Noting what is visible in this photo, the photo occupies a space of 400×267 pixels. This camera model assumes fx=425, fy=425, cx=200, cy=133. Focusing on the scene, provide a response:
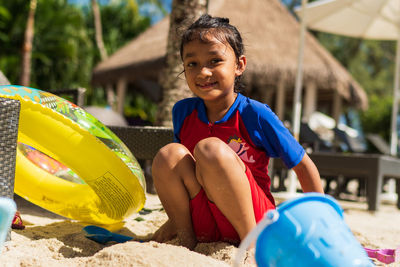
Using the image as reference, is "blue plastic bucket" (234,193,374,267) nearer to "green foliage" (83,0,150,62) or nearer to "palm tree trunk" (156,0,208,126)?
"palm tree trunk" (156,0,208,126)

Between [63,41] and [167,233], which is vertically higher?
[63,41]

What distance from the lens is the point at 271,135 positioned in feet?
6.11

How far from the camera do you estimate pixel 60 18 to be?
15977 millimetres

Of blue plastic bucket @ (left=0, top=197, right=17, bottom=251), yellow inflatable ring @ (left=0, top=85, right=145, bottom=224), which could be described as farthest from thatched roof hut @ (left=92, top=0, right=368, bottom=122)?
blue plastic bucket @ (left=0, top=197, right=17, bottom=251)

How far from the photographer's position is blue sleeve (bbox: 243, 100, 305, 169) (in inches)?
71.5

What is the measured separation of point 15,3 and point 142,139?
1498 centimetres

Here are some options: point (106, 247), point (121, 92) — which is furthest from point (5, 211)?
point (121, 92)

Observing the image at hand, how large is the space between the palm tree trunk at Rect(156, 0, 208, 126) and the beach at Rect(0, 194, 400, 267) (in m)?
1.16

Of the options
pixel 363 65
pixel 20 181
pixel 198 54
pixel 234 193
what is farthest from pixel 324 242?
pixel 363 65

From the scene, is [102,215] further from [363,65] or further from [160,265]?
[363,65]

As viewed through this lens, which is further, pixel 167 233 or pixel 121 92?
pixel 121 92

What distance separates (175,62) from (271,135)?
7.35 feet

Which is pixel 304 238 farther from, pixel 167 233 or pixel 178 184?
pixel 167 233

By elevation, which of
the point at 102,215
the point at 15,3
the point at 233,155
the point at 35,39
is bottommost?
the point at 102,215
